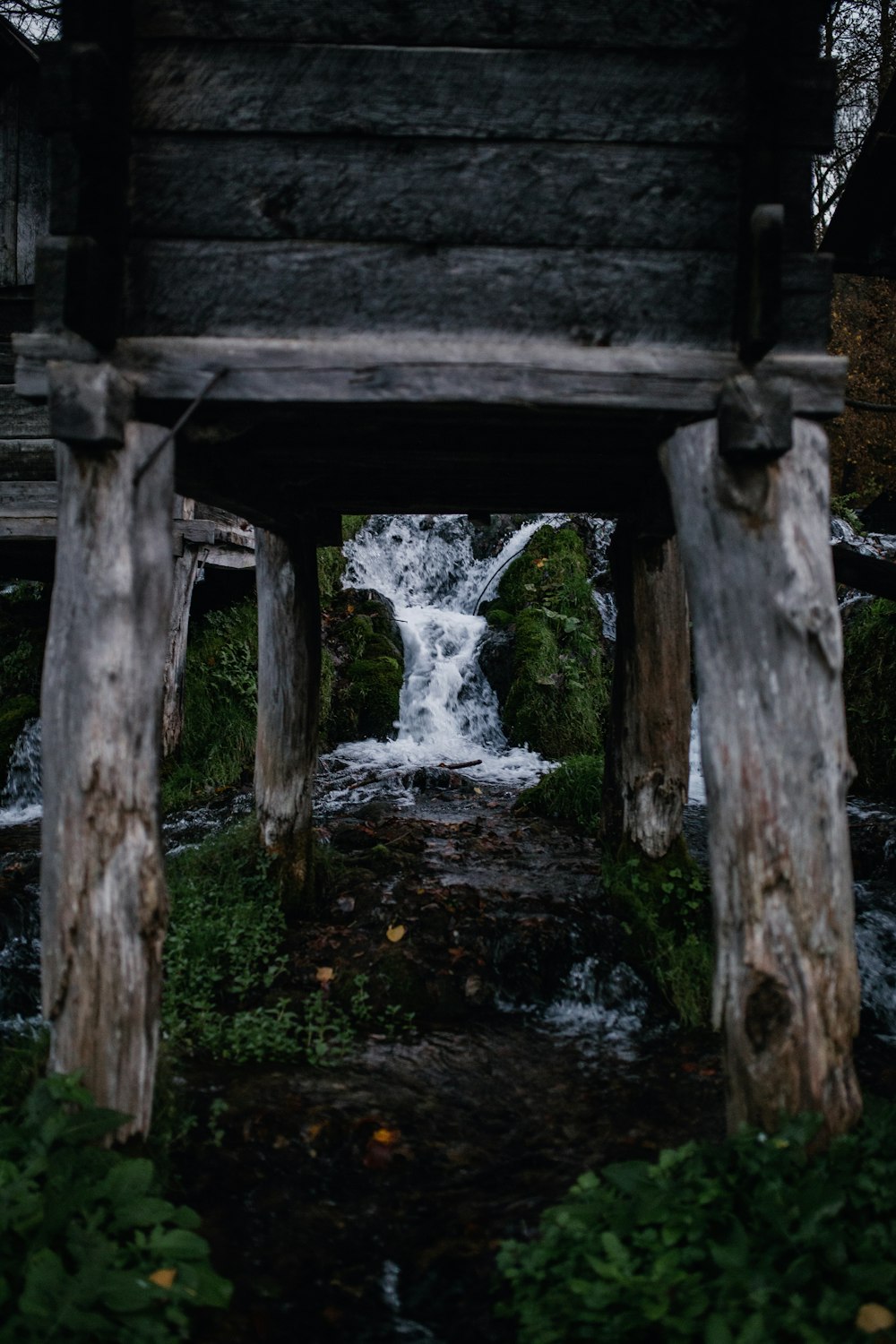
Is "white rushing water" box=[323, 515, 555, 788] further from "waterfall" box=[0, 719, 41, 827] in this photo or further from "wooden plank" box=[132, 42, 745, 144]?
"wooden plank" box=[132, 42, 745, 144]

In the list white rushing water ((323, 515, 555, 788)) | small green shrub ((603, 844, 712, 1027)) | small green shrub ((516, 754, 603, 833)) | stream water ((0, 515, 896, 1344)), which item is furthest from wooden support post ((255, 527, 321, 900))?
white rushing water ((323, 515, 555, 788))

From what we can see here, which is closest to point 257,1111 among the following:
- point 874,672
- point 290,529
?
point 290,529

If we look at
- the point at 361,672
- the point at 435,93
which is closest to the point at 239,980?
the point at 435,93

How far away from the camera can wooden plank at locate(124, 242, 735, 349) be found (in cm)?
335

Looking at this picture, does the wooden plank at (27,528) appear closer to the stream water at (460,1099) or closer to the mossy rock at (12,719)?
the mossy rock at (12,719)

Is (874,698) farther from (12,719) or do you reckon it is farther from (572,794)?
(12,719)

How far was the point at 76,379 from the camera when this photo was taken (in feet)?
10.5

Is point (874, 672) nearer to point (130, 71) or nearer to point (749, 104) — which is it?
point (749, 104)

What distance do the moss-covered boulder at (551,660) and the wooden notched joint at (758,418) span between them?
756 centimetres

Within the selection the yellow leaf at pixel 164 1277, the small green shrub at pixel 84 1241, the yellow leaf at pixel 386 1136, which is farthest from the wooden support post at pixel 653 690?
the yellow leaf at pixel 164 1277

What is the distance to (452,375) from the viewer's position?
10.8 ft

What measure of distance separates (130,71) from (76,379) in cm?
112

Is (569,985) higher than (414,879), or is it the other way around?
(414,879)

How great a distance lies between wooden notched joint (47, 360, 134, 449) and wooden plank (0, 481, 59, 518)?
18.9 feet
